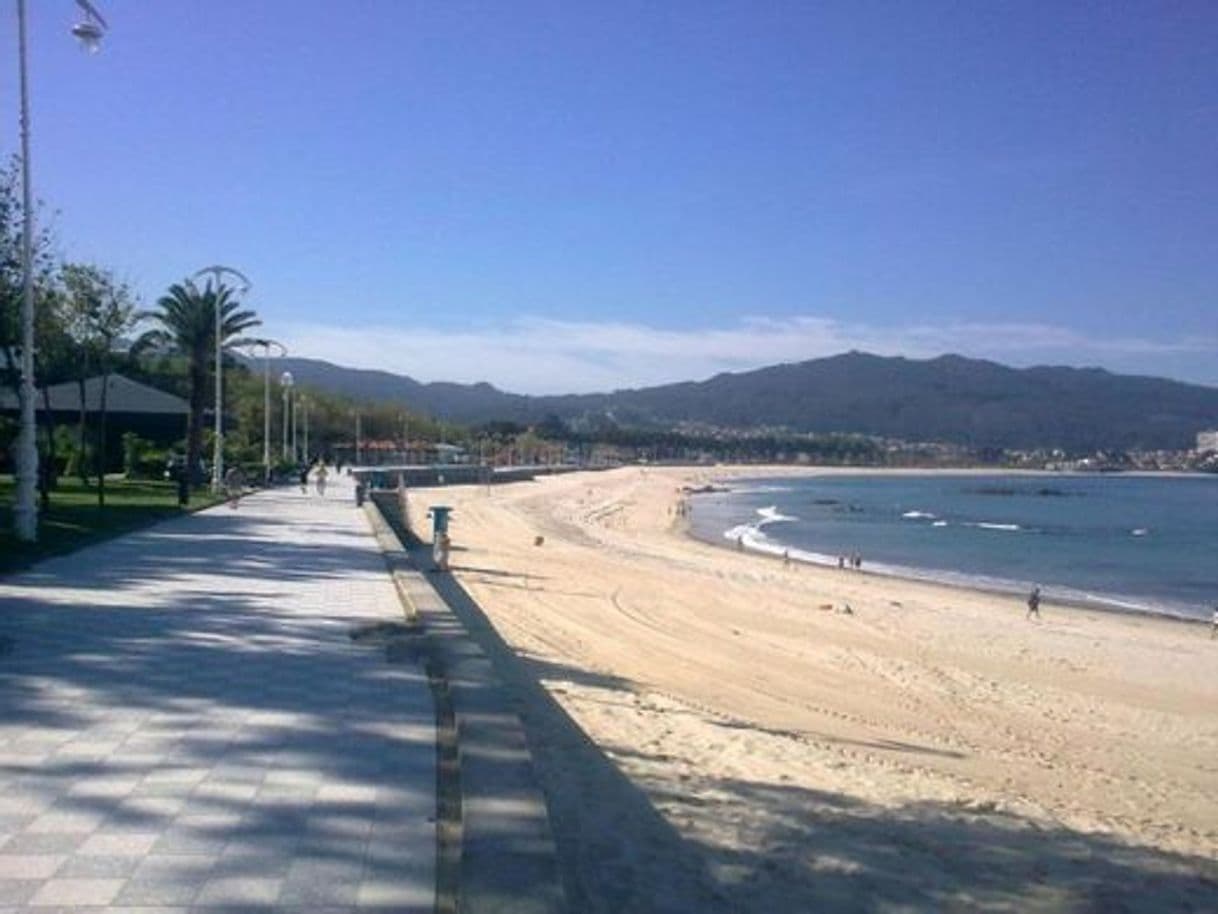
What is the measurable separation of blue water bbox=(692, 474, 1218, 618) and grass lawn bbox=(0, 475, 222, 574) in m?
18.8

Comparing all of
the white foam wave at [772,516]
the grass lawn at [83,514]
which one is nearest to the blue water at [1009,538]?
the white foam wave at [772,516]

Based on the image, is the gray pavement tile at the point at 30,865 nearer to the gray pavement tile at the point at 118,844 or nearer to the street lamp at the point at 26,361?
the gray pavement tile at the point at 118,844

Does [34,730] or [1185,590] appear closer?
[34,730]

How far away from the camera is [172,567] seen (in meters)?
15.1

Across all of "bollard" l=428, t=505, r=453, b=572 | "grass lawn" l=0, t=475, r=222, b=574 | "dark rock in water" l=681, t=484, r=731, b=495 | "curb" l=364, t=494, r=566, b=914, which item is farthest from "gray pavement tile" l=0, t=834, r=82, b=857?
"dark rock in water" l=681, t=484, r=731, b=495

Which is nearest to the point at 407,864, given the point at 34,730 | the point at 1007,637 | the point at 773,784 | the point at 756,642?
the point at 34,730

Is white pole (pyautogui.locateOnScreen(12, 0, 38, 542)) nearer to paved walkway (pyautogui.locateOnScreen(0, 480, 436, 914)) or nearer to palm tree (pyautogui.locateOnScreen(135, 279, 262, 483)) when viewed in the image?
paved walkway (pyautogui.locateOnScreen(0, 480, 436, 914))

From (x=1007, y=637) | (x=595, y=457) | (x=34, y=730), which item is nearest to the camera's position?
(x=34, y=730)

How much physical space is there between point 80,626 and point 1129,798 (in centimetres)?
816

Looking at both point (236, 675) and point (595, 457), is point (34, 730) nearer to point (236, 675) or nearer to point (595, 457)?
point (236, 675)

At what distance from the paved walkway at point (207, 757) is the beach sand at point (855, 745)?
807 mm

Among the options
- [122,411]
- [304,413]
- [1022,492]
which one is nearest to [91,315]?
[122,411]

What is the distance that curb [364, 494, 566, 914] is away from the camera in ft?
13.2

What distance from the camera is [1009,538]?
5144 centimetres
